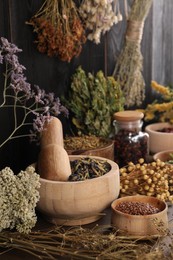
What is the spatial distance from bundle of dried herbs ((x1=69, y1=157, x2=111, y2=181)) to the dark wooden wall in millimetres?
228

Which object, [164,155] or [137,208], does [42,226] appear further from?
[164,155]

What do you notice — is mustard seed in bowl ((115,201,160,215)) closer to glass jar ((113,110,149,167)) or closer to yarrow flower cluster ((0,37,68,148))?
yarrow flower cluster ((0,37,68,148))

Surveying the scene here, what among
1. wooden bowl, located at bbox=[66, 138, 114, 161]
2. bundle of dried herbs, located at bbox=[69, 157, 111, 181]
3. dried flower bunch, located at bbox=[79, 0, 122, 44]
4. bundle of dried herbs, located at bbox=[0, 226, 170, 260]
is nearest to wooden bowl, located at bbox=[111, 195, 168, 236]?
bundle of dried herbs, located at bbox=[0, 226, 170, 260]

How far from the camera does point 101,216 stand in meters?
1.34

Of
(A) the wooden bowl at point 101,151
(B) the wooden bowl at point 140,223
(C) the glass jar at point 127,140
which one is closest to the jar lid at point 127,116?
(C) the glass jar at point 127,140

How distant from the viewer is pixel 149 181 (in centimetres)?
141

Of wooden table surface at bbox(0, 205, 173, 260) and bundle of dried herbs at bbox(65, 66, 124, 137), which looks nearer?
wooden table surface at bbox(0, 205, 173, 260)

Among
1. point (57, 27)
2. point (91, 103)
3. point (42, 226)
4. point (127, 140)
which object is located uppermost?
point (57, 27)

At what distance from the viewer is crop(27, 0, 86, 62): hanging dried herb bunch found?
149 cm

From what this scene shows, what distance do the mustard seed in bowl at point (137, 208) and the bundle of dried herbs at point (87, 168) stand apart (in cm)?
10

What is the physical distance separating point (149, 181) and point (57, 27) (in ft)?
1.64

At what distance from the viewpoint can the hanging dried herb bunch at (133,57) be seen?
180 cm

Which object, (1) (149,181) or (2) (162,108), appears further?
(2) (162,108)

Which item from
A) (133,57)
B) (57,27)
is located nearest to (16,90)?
(57,27)
